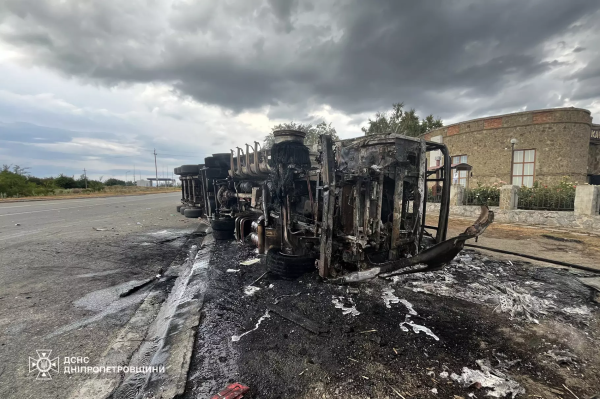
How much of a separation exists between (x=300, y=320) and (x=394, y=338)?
0.91 metres

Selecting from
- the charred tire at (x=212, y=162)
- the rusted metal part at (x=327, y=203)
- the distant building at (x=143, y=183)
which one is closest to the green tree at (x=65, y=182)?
the distant building at (x=143, y=183)

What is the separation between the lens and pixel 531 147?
15.4m

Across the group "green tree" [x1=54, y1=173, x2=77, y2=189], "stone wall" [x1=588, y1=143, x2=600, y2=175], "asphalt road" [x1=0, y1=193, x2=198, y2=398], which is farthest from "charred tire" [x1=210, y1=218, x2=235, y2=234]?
"green tree" [x1=54, y1=173, x2=77, y2=189]

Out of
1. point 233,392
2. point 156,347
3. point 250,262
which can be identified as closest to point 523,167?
point 250,262

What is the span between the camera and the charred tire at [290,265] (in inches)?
149

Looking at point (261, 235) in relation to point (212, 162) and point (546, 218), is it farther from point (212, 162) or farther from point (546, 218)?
point (546, 218)

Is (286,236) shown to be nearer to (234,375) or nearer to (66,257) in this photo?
(234,375)

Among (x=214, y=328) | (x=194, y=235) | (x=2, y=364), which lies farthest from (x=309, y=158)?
(x=194, y=235)

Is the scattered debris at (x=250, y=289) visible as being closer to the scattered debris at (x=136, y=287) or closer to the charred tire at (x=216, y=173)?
the scattered debris at (x=136, y=287)

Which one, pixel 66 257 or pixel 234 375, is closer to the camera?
pixel 234 375

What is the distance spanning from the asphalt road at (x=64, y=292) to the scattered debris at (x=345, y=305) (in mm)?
2298

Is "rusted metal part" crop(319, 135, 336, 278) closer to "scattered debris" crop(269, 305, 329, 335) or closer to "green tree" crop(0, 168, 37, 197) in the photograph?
"scattered debris" crop(269, 305, 329, 335)

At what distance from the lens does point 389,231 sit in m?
3.32

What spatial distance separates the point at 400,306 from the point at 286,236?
5.76 feet
